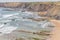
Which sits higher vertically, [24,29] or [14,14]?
[14,14]

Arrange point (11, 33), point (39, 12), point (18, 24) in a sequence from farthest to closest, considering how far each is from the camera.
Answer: point (39, 12), point (18, 24), point (11, 33)

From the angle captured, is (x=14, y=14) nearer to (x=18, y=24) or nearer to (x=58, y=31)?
(x=18, y=24)

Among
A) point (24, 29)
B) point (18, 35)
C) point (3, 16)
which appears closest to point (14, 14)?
point (3, 16)

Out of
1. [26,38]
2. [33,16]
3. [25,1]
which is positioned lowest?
[26,38]

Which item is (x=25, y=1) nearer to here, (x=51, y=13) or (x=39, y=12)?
(x=39, y=12)

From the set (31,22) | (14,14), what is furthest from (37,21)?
(14,14)

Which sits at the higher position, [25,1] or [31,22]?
[25,1]

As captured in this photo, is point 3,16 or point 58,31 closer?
point 58,31

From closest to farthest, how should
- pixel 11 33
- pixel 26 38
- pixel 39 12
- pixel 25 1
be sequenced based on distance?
pixel 26 38 → pixel 11 33 → pixel 39 12 → pixel 25 1

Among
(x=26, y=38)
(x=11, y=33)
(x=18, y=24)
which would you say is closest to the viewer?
(x=26, y=38)
